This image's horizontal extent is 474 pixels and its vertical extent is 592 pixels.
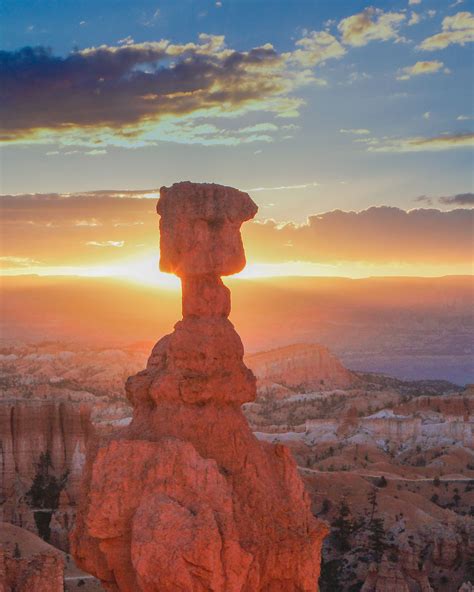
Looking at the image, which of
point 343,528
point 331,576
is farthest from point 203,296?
point 343,528

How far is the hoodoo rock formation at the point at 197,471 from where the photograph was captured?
45.1 feet

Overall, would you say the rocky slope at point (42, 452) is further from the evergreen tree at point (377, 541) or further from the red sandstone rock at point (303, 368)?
the red sandstone rock at point (303, 368)

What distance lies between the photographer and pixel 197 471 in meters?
14.4

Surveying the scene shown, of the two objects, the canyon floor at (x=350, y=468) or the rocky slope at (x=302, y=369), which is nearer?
the canyon floor at (x=350, y=468)

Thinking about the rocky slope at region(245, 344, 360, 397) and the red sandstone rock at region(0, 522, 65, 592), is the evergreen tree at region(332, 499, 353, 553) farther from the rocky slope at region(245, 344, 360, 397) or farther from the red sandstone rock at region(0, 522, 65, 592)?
the rocky slope at region(245, 344, 360, 397)

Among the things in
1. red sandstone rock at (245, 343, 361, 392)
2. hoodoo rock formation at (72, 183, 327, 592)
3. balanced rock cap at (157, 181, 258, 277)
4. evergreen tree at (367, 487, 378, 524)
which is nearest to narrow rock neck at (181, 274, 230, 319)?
hoodoo rock formation at (72, 183, 327, 592)

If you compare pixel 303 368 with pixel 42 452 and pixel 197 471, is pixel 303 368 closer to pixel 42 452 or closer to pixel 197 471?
pixel 42 452

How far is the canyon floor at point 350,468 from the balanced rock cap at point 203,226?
16926mm

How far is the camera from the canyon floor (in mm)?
37219

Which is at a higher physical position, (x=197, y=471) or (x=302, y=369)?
(x=197, y=471)

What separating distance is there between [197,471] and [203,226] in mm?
3859

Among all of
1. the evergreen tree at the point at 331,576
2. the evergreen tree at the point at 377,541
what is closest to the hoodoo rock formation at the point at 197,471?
the evergreen tree at the point at 331,576

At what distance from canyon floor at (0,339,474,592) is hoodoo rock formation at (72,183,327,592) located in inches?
626

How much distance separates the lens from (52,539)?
40.6m
